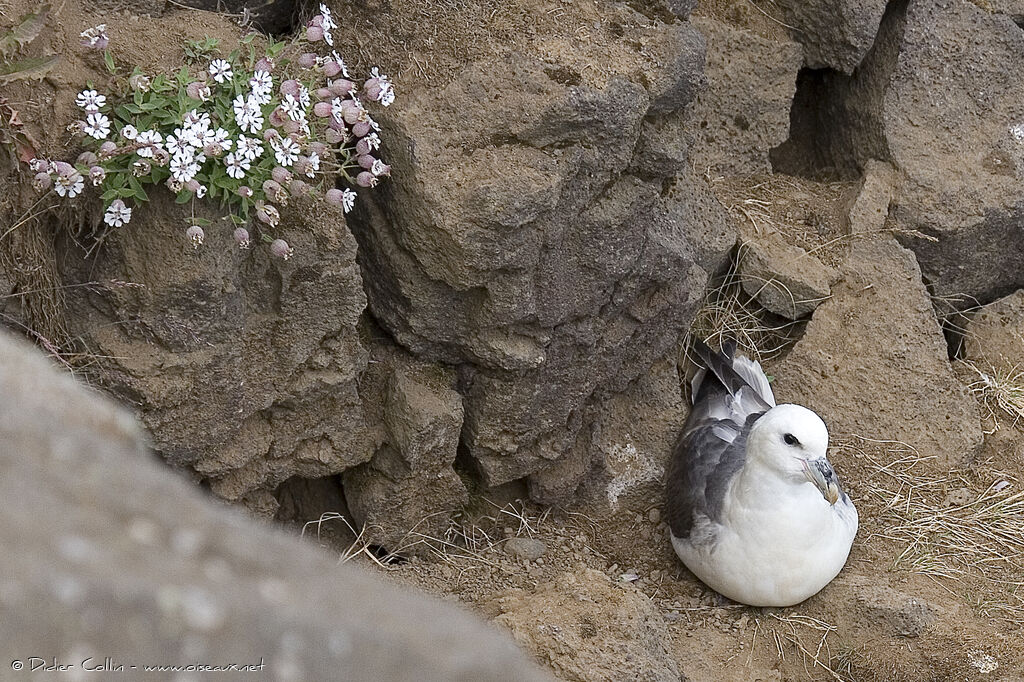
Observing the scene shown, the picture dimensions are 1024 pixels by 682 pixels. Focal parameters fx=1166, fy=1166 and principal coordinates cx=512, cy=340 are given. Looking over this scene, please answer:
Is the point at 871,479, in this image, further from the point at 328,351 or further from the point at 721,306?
the point at 328,351

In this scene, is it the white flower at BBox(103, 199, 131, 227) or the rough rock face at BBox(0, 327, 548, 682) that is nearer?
the rough rock face at BBox(0, 327, 548, 682)

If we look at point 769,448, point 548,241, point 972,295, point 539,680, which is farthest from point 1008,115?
point 539,680

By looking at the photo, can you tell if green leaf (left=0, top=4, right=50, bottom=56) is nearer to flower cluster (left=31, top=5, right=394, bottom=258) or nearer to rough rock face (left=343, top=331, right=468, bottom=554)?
flower cluster (left=31, top=5, right=394, bottom=258)

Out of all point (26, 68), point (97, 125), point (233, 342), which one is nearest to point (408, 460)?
point (233, 342)

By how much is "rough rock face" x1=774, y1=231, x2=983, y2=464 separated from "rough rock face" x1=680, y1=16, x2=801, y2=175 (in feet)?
2.05

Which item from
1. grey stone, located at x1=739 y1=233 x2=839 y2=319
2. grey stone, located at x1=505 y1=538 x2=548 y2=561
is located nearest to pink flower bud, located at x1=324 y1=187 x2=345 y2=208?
grey stone, located at x1=505 y1=538 x2=548 y2=561

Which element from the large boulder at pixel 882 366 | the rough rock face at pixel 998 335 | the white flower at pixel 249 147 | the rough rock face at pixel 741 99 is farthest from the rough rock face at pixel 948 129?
the white flower at pixel 249 147

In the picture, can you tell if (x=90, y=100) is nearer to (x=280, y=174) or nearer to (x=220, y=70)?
(x=220, y=70)

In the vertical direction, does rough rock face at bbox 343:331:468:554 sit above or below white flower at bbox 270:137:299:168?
below

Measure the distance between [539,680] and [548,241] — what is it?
2.08 metres

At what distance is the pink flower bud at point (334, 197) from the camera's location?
9.02 feet

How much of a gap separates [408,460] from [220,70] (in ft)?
4.06

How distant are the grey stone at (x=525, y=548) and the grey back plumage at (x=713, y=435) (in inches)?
17.0

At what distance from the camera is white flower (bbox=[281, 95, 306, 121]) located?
2613mm
